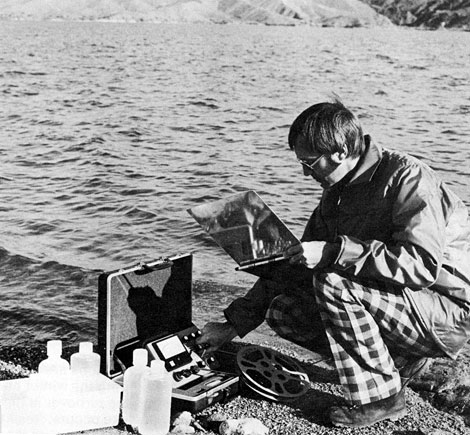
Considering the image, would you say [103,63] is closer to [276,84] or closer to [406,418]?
[276,84]

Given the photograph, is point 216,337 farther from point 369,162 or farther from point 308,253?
point 369,162

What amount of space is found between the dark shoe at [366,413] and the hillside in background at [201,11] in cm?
12339

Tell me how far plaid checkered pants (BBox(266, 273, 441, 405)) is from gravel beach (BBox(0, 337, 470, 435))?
0.23m

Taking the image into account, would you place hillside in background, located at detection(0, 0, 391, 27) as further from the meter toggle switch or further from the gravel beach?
the meter toggle switch

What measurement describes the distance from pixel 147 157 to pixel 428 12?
159940mm

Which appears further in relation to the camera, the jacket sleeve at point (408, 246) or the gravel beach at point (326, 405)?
the gravel beach at point (326, 405)

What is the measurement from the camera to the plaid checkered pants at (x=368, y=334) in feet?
12.3

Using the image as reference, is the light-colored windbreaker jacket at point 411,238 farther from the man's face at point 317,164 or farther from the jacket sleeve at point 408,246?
the man's face at point 317,164

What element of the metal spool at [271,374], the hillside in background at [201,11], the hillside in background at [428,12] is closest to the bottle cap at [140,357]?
the metal spool at [271,374]

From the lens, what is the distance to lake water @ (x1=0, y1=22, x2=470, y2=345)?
7.55 m

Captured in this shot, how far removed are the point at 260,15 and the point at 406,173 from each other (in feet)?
559

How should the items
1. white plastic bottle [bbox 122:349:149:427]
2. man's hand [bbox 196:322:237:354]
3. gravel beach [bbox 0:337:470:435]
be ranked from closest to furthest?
white plastic bottle [bbox 122:349:149:427] → gravel beach [bbox 0:337:470:435] → man's hand [bbox 196:322:237:354]

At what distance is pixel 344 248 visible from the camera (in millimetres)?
3695

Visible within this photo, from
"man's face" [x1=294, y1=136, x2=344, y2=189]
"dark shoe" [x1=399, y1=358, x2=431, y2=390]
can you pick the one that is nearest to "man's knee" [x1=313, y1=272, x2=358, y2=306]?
"man's face" [x1=294, y1=136, x2=344, y2=189]
